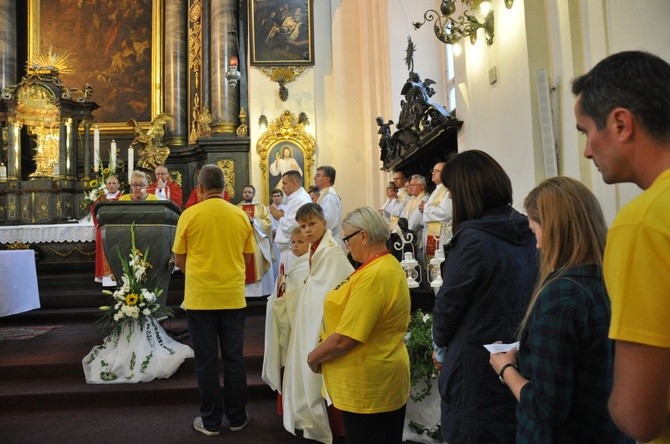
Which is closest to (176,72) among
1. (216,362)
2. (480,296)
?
(216,362)

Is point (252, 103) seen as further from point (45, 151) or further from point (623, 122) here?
point (623, 122)

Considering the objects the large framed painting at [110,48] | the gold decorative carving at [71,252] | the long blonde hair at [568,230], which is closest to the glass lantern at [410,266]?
the long blonde hair at [568,230]

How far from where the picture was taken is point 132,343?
4.86 m

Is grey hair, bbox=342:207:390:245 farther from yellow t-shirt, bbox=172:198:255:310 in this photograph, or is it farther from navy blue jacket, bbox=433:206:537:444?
yellow t-shirt, bbox=172:198:255:310

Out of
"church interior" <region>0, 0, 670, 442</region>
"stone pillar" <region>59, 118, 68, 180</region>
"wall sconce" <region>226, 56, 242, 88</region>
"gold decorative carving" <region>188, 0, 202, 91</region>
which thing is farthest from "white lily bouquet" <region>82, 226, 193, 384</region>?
"gold decorative carving" <region>188, 0, 202, 91</region>

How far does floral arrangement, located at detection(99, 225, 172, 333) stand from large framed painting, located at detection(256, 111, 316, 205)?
6.80 meters

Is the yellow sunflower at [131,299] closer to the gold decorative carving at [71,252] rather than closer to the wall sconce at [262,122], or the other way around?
the gold decorative carving at [71,252]

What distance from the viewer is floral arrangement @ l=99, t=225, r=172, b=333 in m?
4.76

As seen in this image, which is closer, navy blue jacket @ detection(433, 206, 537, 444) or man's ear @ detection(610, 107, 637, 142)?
man's ear @ detection(610, 107, 637, 142)

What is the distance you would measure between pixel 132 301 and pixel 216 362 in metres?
1.42

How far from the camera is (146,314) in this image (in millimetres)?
4797

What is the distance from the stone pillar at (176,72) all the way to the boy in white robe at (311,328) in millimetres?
10158

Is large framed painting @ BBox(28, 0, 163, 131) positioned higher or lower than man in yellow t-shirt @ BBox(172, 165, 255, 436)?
higher

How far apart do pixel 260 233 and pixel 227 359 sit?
3689 mm
